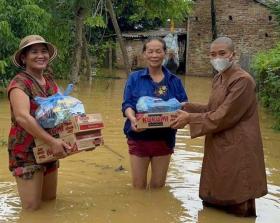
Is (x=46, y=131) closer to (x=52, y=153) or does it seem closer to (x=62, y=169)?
(x=52, y=153)

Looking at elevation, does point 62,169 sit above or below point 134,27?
below

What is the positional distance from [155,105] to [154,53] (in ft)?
1.91

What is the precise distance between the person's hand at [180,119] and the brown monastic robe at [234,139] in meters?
0.06

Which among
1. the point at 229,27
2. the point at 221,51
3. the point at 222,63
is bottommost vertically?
the point at 222,63

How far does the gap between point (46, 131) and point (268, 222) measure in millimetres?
2367

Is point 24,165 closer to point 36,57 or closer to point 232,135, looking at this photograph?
point 36,57

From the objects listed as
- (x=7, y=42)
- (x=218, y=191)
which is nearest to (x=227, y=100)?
(x=218, y=191)

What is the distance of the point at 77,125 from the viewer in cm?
477

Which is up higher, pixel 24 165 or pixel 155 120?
pixel 155 120

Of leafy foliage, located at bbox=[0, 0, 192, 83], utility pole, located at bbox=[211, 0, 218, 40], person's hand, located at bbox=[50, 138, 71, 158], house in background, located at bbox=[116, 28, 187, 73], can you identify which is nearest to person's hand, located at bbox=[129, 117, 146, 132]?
person's hand, located at bbox=[50, 138, 71, 158]

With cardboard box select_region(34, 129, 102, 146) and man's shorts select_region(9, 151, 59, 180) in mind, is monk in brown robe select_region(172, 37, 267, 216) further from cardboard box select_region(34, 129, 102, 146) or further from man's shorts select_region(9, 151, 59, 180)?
man's shorts select_region(9, 151, 59, 180)

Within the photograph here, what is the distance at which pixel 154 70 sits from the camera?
18.6 feet

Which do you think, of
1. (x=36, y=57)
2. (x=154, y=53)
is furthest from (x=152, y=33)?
Answer: (x=36, y=57)

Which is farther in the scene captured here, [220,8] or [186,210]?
[220,8]
